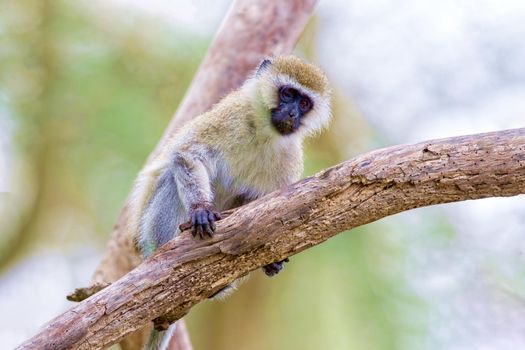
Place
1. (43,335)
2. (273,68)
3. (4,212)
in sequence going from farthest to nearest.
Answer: (4,212) → (273,68) → (43,335)

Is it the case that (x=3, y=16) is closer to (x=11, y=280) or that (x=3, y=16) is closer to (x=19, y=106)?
(x=19, y=106)

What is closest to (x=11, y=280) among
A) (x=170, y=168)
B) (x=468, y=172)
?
(x=170, y=168)

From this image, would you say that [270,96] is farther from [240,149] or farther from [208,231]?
[208,231]

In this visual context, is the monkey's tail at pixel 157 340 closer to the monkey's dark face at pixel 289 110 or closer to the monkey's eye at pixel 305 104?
the monkey's dark face at pixel 289 110

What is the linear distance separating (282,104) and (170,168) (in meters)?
0.88

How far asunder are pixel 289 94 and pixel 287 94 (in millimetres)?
16

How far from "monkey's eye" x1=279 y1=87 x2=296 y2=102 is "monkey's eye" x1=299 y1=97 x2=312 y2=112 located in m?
0.09

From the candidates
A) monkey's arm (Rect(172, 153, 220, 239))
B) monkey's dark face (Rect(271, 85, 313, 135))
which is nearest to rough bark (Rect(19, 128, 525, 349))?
monkey's arm (Rect(172, 153, 220, 239))

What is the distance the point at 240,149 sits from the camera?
16.4 feet

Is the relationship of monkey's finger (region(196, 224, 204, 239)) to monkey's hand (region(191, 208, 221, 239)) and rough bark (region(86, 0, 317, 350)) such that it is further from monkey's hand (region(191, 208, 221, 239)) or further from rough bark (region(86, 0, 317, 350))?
rough bark (region(86, 0, 317, 350))

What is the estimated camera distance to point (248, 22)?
6.95 m

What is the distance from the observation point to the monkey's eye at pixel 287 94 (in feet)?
16.5

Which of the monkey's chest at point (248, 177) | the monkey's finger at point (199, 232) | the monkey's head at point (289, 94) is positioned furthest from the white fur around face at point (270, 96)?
the monkey's finger at point (199, 232)

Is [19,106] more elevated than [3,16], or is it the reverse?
[3,16]
